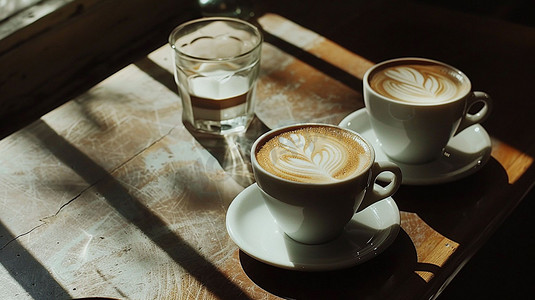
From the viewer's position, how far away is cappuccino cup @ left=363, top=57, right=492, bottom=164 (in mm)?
877

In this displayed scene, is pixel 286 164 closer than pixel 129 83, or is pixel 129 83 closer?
pixel 286 164

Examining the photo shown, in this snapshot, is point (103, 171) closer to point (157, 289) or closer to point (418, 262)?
point (157, 289)

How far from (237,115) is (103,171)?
8.8 inches

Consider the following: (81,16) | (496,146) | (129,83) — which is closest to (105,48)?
(81,16)

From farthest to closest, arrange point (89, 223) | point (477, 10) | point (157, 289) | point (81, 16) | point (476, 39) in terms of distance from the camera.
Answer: point (477, 10), point (81, 16), point (476, 39), point (89, 223), point (157, 289)

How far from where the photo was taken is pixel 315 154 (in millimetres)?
773

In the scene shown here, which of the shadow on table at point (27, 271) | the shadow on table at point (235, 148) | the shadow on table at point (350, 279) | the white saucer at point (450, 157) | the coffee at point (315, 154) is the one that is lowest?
the shadow on table at point (235, 148)

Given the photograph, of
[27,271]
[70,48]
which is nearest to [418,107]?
[27,271]

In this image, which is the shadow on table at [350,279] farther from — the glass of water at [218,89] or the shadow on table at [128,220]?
the glass of water at [218,89]

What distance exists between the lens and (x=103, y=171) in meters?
0.95

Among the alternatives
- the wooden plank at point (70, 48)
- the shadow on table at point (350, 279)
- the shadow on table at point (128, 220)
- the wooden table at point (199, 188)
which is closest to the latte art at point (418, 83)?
the wooden table at point (199, 188)

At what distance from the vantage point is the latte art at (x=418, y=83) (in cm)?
91

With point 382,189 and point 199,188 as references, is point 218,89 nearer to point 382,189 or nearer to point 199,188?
point 199,188

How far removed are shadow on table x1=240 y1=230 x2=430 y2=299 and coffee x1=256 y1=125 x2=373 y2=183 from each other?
11 centimetres
